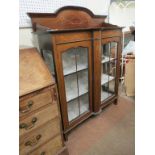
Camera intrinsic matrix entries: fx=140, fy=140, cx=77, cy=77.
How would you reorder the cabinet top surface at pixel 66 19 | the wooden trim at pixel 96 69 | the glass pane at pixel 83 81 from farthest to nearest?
the glass pane at pixel 83 81 < the wooden trim at pixel 96 69 < the cabinet top surface at pixel 66 19

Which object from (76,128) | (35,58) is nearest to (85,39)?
(35,58)

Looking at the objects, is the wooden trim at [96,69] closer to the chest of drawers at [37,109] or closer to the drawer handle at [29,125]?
the chest of drawers at [37,109]

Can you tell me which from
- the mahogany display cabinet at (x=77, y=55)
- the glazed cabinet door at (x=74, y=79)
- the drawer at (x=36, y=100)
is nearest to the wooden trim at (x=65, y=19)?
the mahogany display cabinet at (x=77, y=55)

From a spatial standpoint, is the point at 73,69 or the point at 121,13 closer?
the point at 73,69

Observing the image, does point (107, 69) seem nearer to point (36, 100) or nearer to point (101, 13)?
point (101, 13)

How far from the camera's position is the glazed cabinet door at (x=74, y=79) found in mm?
1368

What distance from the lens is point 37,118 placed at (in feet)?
3.63

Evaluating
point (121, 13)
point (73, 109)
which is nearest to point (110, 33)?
point (73, 109)

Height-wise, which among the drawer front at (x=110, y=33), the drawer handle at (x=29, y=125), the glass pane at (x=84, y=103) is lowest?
the glass pane at (x=84, y=103)

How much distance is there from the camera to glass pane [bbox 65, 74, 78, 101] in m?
1.59

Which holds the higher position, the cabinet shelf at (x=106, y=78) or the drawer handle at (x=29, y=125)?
the cabinet shelf at (x=106, y=78)

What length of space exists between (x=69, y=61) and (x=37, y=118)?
70cm

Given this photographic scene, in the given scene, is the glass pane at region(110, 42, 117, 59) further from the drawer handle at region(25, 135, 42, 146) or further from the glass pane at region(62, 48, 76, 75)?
the drawer handle at region(25, 135, 42, 146)
